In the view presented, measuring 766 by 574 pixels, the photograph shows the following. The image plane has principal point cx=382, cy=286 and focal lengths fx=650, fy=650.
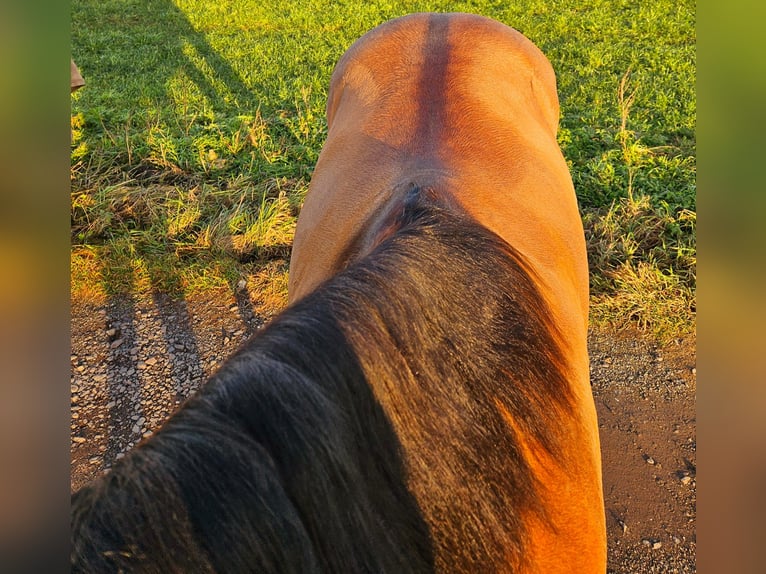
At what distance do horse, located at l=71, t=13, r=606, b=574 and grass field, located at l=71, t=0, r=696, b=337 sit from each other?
230cm

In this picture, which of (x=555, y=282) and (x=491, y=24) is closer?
(x=555, y=282)

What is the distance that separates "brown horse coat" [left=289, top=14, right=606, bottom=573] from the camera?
1.30m

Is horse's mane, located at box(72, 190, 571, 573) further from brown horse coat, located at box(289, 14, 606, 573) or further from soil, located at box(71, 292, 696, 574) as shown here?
soil, located at box(71, 292, 696, 574)

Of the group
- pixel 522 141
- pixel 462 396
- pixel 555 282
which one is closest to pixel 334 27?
pixel 522 141

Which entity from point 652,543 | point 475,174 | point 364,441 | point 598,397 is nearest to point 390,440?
point 364,441

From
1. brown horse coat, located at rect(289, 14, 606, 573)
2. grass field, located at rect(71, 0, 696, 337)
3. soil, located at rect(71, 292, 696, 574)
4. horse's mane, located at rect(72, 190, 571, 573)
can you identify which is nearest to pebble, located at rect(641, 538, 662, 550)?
soil, located at rect(71, 292, 696, 574)

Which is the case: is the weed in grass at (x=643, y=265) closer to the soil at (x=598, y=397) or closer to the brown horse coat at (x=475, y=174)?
the soil at (x=598, y=397)

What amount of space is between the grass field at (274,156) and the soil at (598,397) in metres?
0.20

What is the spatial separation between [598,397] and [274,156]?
3.15m

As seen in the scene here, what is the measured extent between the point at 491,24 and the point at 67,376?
273 cm

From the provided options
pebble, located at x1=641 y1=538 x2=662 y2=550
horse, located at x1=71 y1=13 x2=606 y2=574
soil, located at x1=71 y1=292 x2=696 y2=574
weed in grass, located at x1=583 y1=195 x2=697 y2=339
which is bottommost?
pebble, located at x1=641 y1=538 x2=662 y2=550

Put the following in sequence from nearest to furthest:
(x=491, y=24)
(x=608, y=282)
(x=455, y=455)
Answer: (x=455, y=455), (x=491, y=24), (x=608, y=282)
